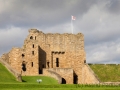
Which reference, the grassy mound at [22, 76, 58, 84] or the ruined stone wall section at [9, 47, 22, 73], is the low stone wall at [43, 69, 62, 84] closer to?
the grassy mound at [22, 76, 58, 84]

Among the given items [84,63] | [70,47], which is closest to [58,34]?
[70,47]

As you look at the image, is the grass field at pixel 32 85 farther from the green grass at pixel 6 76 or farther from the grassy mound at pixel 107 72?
the grassy mound at pixel 107 72

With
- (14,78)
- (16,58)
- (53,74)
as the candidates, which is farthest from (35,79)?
(16,58)

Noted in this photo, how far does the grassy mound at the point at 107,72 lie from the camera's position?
224 feet

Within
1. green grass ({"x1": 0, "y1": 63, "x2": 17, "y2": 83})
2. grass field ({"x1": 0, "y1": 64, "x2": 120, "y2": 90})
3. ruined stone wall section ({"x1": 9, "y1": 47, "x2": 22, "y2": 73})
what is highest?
ruined stone wall section ({"x1": 9, "y1": 47, "x2": 22, "y2": 73})

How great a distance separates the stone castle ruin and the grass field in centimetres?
594

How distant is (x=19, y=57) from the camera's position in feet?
226

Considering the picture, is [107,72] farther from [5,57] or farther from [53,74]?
[5,57]

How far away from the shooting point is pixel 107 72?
71250 mm

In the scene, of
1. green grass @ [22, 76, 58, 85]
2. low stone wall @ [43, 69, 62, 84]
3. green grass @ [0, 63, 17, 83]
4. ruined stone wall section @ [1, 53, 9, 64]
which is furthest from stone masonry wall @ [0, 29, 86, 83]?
green grass @ [0, 63, 17, 83]

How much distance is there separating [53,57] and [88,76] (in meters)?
9.86

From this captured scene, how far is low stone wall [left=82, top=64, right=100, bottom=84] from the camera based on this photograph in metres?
65.2

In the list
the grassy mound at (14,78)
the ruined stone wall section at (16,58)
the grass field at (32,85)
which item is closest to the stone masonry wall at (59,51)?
the ruined stone wall section at (16,58)

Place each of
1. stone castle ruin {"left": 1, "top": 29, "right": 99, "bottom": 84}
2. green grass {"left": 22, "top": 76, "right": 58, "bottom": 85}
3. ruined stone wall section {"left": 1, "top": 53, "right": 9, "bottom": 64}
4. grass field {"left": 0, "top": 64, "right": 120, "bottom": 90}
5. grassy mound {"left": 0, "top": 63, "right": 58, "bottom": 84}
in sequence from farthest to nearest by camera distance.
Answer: ruined stone wall section {"left": 1, "top": 53, "right": 9, "bottom": 64} < stone castle ruin {"left": 1, "top": 29, "right": 99, "bottom": 84} < green grass {"left": 22, "top": 76, "right": 58, "bottom": 85} < grassy mound {"left": 0, "top": 63, "right": 58, "bottom": 84} < grass field {"left": 0, "top": 64, "right": 120, "bottom": 90}
